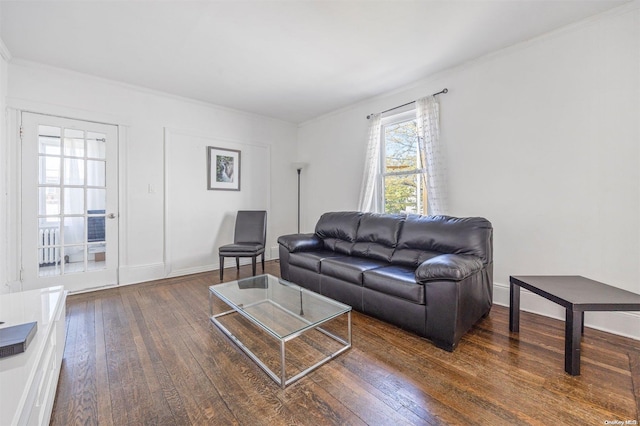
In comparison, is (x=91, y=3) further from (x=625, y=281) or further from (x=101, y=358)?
(x=625, y=281)

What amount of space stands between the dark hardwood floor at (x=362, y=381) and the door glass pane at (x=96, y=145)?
207cm

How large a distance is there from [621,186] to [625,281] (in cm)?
→ 75

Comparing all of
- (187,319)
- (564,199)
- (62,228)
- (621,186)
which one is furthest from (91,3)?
(621,186)

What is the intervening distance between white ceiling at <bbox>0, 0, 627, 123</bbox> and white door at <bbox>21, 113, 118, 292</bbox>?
75 centimetres

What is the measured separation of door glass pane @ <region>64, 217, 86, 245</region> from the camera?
3.14 metres

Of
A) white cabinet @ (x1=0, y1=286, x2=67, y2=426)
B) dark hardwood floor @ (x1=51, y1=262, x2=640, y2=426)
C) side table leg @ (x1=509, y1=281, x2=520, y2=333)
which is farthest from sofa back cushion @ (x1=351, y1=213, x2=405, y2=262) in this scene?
white cabinet @ (x1=0, y1=286, x2=67, y2=426)

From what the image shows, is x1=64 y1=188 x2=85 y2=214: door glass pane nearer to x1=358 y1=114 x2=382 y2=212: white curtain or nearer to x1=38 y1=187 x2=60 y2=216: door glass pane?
x1=38 y1=187 x2=60 y2=216: door glass pane

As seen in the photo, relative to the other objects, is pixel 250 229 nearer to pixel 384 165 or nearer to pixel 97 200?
pixel 97 200

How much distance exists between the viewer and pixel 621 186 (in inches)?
82.9

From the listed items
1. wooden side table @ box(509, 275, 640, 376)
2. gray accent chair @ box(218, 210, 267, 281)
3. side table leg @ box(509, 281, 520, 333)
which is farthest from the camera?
gray accent chair @ box(218, 210, 267, 281)

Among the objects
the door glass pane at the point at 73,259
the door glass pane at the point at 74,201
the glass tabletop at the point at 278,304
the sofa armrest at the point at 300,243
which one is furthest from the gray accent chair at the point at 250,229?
the door glass pane at the point at 74,201

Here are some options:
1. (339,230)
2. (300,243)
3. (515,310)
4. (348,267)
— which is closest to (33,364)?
(348,267)

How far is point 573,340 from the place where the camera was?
1571 mm

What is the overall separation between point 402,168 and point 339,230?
1200mm
